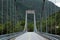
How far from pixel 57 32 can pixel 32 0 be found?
140 ft

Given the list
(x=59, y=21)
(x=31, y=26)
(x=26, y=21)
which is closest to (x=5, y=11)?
(x=59, y=21)

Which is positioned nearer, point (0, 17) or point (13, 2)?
point (0, 17)

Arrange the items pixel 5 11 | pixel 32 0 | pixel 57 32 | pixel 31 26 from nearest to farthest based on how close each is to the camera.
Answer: pixel 57 32 < pixel 5 11 < pixel 32 0 < pixel 31 26

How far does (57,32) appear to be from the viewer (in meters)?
23.7

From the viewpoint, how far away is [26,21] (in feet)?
277

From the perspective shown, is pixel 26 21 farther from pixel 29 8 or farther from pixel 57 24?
pixel 57 24

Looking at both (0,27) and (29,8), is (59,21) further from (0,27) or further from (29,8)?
(29,8)

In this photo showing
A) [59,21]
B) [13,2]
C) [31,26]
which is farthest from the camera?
[31,26]

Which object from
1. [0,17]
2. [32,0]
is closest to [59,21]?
[0,17]

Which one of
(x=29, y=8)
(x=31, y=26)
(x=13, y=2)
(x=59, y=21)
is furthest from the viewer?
(x=31, y=26)

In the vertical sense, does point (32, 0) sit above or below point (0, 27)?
above

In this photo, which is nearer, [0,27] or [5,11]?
[0,27]

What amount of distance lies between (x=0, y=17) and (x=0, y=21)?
1507 millimetres

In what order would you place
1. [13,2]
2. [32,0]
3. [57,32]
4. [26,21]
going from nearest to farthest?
[57,32], [13,2], [32,0], [26,21]
